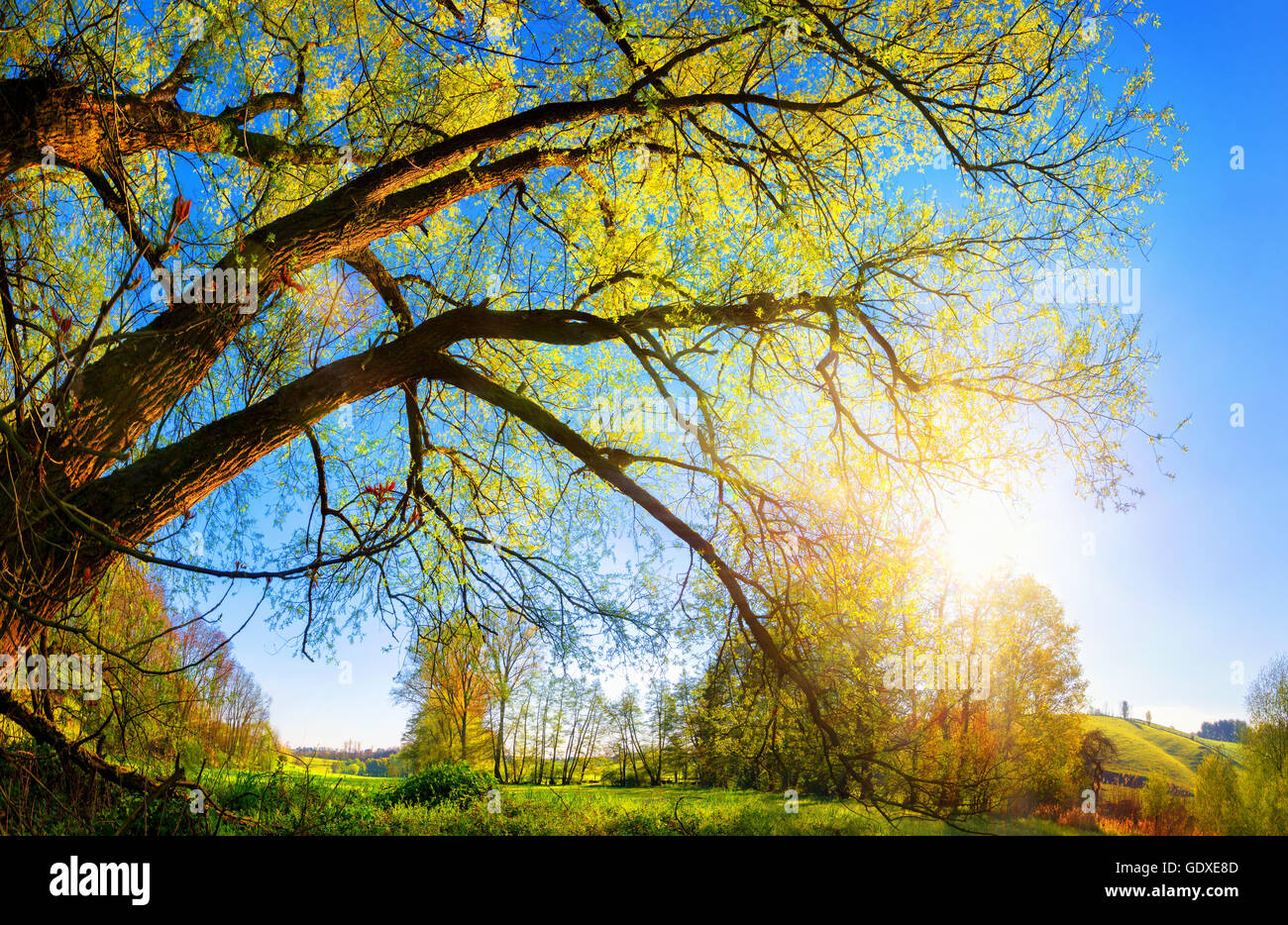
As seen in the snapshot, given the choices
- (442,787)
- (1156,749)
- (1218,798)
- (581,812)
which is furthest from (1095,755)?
(442,787)

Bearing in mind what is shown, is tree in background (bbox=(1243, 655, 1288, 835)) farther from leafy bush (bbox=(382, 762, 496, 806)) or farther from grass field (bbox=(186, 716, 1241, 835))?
leafy bush (bbox=(382, 762, 496, 806))

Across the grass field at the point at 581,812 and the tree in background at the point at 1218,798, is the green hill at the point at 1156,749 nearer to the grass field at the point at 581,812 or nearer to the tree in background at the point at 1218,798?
the tree in background at the point at 1218,798

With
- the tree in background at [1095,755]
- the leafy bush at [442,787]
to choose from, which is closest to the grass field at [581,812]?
the leafy bush at [442,787]

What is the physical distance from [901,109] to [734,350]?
8.59ft

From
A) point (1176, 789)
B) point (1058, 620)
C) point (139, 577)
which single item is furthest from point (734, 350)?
point (1176, 789)

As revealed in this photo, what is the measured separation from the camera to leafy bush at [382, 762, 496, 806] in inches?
413

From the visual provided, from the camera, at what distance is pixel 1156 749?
3394 centimetres

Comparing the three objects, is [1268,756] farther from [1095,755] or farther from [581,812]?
[581,812]

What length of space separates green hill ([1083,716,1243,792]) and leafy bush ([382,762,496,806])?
19.1 meters

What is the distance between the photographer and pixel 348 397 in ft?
18.0

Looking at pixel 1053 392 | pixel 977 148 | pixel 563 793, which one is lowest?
pixel 563 793

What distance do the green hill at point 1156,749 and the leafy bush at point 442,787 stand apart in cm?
1912

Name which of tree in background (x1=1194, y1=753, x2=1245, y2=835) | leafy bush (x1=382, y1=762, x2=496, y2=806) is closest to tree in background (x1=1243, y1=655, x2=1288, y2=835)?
tree in background (x1=1194, y1=753, x2=1245, y2=835)
